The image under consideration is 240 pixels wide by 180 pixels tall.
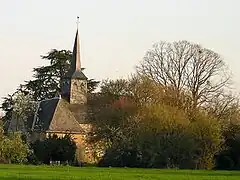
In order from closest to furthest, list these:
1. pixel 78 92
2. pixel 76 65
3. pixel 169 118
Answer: pixel 169 118, pixel 78 92, pixel 76 65

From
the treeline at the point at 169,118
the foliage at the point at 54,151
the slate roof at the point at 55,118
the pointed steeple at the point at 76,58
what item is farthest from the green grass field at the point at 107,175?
the pointed steeple at the point at 76,58

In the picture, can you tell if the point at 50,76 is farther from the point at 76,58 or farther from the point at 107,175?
the point at 107,175

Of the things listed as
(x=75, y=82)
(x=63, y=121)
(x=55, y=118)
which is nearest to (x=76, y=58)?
(x=75, y=82)

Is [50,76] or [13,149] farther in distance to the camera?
[50,76]

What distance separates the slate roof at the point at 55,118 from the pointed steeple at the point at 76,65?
796cm

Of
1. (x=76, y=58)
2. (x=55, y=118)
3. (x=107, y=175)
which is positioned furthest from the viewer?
(x=76, y=58)

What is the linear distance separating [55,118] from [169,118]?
33.1 m

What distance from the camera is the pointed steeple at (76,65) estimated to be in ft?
311

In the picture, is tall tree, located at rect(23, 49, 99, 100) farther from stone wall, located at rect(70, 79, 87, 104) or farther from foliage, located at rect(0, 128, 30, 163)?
foliage, located at rect(0, 128, 30, 163)

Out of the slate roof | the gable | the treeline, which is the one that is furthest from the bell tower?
the treeline

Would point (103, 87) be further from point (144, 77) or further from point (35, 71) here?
point (35, 71)

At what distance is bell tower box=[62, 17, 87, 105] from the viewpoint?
94.7 metres

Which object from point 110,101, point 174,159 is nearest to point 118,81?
point 110,101

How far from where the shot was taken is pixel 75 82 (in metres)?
94.9
